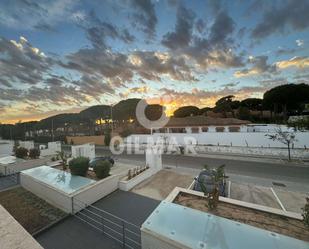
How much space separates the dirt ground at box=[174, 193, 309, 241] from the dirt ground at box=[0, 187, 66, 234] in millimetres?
6023

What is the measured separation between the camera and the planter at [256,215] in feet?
17.0

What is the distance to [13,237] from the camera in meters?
3.73

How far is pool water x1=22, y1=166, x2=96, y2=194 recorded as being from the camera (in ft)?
29.6

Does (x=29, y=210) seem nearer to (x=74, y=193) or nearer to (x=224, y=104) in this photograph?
(x=74, y=193)

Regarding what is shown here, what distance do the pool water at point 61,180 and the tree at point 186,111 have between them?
52948mm

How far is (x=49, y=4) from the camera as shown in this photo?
30.4ft

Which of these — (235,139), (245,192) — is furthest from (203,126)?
(245,192)

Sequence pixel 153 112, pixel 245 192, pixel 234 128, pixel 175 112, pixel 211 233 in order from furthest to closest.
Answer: pixel 175 112
pixel 153 112
pixel 234 128
pixel 245 192
pixel 211 233

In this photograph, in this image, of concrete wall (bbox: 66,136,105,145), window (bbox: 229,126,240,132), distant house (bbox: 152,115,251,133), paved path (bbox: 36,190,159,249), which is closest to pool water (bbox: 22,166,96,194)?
paved path (bbox: 36,190,159,249)

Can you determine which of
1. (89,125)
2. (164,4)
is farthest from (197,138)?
(89,125)

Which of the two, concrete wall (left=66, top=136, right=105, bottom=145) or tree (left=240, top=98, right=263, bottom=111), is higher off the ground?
tree (left=240, top=98, right=263, bottom=111)

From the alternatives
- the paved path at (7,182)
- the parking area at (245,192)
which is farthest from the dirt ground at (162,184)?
the paved path at (7,182)

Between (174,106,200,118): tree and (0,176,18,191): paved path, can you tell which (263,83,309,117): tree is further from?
(0,176,18,191): paved path

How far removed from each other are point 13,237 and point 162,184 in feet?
29.9
